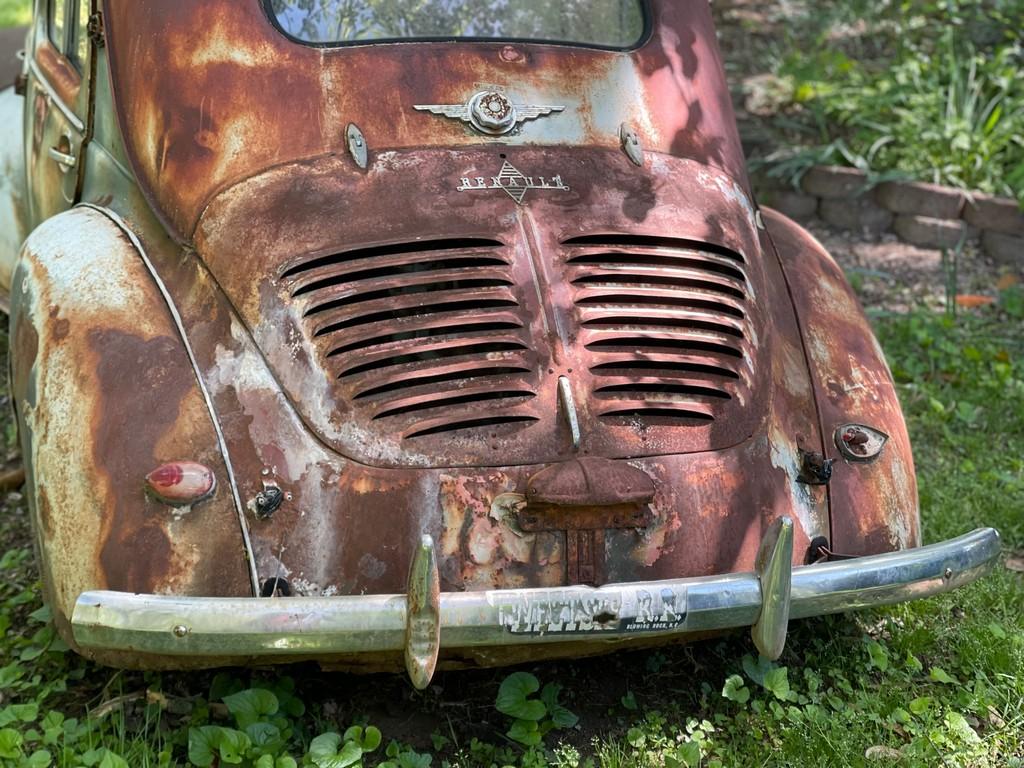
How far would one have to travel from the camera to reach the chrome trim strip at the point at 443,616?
8.18 ft

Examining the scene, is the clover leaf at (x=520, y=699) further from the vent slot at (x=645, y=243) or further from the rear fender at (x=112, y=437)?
the vent slot at (x=645, y=243)

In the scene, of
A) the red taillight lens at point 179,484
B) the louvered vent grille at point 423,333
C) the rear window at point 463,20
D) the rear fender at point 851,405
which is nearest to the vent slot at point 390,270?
the louvered vent grille at point 423,333

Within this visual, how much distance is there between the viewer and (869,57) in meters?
7.83

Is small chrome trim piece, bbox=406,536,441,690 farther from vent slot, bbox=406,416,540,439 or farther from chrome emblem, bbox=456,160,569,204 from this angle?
chrome emblem, bbox=456,160,569,204

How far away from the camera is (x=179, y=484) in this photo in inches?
107

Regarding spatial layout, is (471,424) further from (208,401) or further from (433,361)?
(208,401)

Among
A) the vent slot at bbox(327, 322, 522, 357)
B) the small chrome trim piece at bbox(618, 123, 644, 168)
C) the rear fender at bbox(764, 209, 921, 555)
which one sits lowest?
the rear fender at bbox(764, 209, 921, 555)

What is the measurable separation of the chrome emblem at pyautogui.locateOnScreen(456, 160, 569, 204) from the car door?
1331 millimetres

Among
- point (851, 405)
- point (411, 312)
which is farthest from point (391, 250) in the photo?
point (851, 405)

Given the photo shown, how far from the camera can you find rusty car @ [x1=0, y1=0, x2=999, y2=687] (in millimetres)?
2719

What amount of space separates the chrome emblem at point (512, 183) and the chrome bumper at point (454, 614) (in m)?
1.12

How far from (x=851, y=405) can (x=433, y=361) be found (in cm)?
112

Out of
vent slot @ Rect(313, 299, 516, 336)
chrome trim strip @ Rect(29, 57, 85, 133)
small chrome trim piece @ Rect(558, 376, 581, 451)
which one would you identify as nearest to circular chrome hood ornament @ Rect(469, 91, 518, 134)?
vent slot @ Rect(313, 299, 516, 336)

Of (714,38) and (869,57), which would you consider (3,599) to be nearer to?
(714,38)
